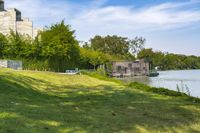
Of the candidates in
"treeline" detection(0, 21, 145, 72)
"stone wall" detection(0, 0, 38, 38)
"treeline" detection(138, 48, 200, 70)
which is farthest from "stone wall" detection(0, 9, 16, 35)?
"treeline" detection(138, 48, 200, 70)

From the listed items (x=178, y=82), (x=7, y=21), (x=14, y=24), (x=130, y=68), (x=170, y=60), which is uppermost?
(x=7, y=21)

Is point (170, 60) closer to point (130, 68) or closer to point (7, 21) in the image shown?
point (130, 68)

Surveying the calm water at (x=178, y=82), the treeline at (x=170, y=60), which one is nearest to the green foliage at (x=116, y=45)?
the treeline at (x=170, y=60)

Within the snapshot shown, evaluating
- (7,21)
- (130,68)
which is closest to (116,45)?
(130,68)

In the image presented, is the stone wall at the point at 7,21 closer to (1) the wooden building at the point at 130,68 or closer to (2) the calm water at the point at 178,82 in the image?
(2) the calm water at the point at 178,82

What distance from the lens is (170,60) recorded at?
137250 mm

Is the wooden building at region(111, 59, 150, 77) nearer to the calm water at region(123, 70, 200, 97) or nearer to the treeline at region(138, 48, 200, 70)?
the calm water at region(123, 70, 200, 97)

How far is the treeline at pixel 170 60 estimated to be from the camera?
125 m

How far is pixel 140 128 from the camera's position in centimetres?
806

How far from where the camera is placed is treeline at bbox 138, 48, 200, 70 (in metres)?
125

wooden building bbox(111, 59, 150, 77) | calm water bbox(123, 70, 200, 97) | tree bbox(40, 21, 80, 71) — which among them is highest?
tree bbox(40, 21, 80, 71)

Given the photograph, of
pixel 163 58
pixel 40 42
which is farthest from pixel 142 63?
pixel 40 42

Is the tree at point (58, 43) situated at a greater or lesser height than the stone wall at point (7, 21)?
lesser

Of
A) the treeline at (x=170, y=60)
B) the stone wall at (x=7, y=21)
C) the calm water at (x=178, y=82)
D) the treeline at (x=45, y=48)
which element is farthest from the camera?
the treeline at (x=170, y=60)
